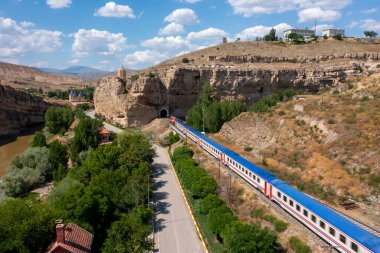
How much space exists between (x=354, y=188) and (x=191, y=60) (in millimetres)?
53049

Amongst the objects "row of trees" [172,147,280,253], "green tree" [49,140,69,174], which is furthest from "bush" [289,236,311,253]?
"green tree" [49,140,69,174]

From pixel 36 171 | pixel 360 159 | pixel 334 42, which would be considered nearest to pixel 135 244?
pixel 360 159

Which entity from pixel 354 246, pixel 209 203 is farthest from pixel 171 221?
pixel 354 246

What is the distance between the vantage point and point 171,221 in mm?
22047

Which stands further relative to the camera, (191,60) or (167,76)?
(191,60)

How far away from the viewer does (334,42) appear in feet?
265

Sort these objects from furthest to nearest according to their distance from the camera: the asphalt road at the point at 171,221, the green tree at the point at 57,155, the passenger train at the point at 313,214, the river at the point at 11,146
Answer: the river at the point at 11,146, the green tree at the point at 57,155, the asphalt road at the point at 171,221, the passenger train at the point at 313,214

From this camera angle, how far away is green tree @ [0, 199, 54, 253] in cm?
1491

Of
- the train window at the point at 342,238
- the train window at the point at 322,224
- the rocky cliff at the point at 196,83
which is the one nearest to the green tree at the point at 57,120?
the rocky cliff at the point at 196,83

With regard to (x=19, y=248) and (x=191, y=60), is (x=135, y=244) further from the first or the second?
(x=191, y=60)

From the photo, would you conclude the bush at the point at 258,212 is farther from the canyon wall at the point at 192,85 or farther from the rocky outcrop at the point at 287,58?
the rocky outcrop at the point at 287,58

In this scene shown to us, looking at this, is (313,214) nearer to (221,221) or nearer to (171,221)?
(221,221)

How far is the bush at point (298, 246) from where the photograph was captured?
16.6 m

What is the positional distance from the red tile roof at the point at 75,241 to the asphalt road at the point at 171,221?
15.6ft
